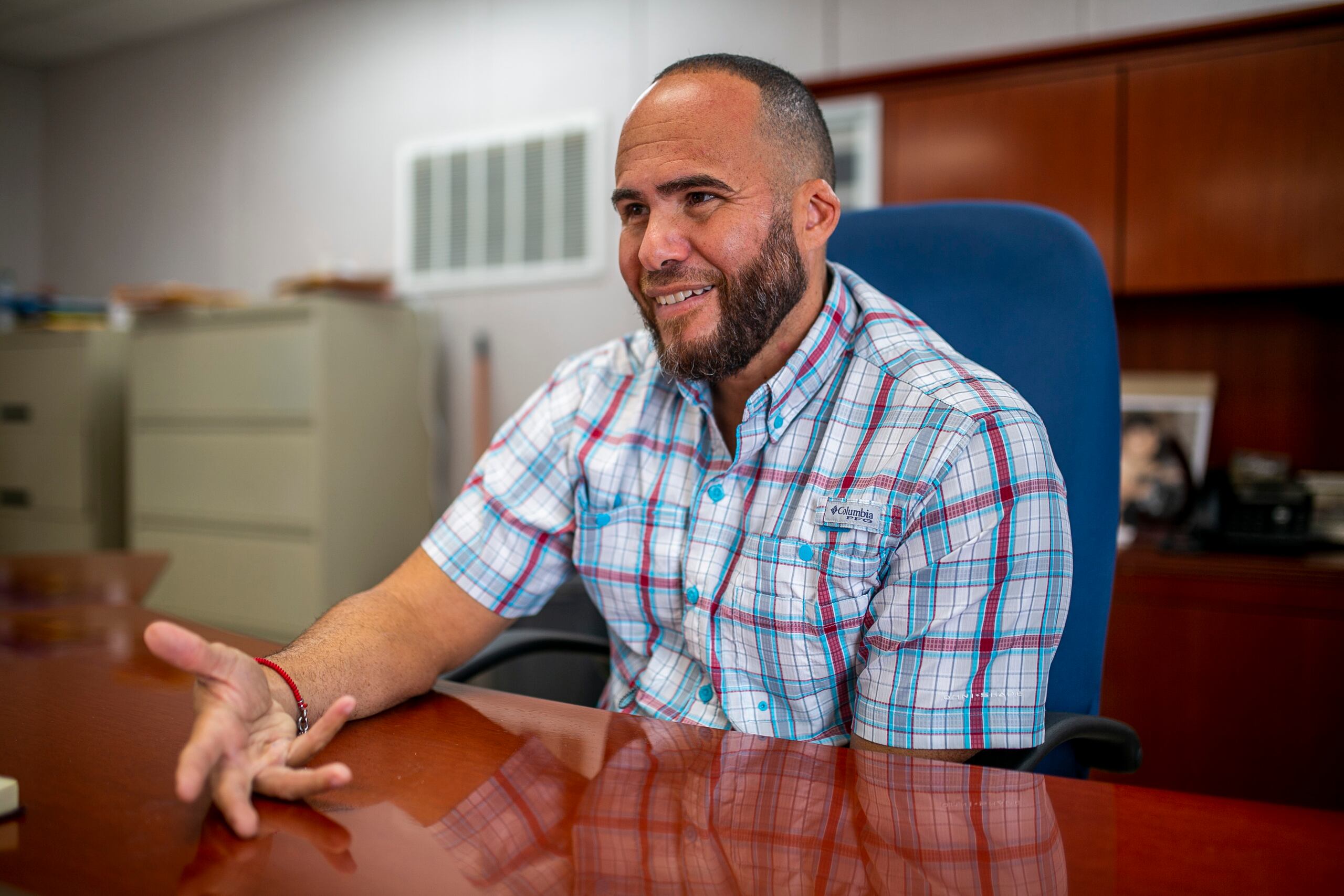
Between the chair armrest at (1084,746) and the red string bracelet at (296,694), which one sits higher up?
the red string bracelet at (296,694)

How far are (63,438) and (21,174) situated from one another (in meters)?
1.85

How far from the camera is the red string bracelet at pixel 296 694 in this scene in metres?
0.84

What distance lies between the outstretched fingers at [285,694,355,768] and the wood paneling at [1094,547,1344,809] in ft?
5.78

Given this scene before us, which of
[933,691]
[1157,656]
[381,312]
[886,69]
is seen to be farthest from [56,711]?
[381,312]

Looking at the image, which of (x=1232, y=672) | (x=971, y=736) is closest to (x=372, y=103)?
(x=1232, y=672)

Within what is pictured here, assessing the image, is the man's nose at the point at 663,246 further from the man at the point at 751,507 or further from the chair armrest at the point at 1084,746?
the chair armrest at the point at 1084,746

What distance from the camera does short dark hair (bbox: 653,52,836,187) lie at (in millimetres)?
1113

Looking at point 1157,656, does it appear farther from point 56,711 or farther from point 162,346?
point 162,346

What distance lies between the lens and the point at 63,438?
12.4ft

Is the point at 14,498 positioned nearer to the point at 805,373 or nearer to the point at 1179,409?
the point at 805,373

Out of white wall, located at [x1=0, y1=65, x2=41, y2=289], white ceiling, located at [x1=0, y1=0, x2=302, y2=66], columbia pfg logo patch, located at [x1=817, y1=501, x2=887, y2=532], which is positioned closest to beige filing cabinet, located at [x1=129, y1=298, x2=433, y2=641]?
white ceiling, located at [x1=0, y1=0, x2=302, y2=66]

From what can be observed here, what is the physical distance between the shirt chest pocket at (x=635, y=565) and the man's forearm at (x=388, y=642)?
16cm

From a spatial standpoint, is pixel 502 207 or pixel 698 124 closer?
pixel 698 124

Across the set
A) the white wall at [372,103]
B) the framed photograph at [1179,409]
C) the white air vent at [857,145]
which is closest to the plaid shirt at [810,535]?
the white air vent at [857,145]
